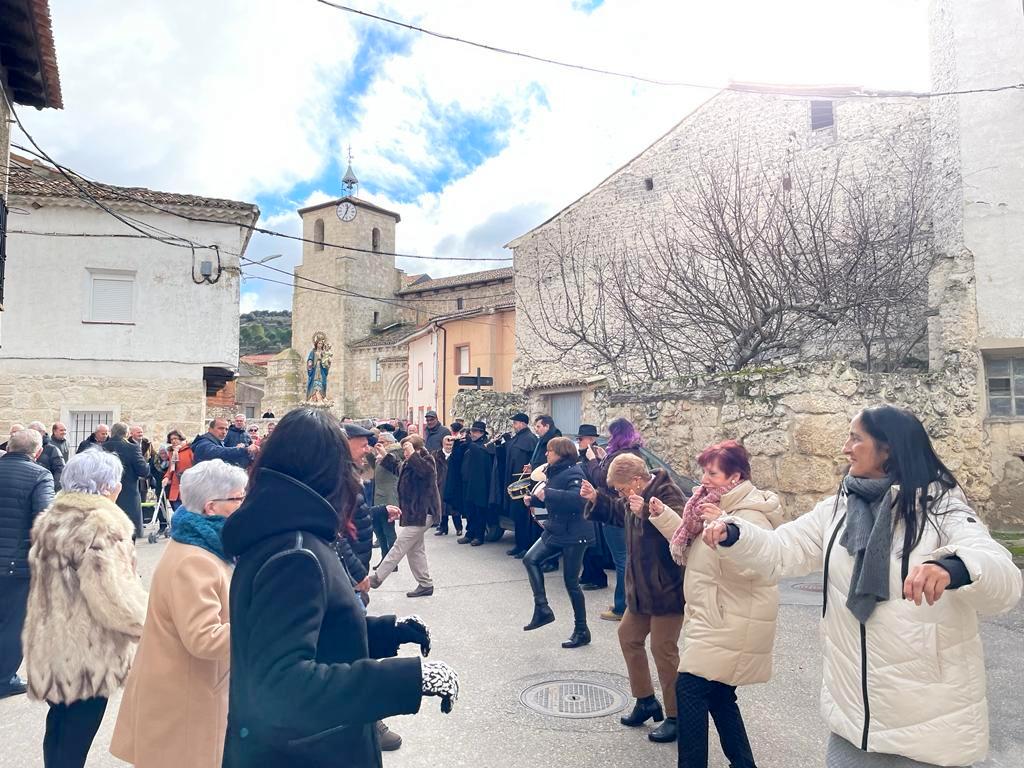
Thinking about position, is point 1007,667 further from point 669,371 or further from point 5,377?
point 5,377

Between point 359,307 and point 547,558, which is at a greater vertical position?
point 359,307

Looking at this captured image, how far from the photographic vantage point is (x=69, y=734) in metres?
3.13

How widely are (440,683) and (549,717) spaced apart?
2.61 metres

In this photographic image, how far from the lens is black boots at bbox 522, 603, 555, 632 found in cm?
588

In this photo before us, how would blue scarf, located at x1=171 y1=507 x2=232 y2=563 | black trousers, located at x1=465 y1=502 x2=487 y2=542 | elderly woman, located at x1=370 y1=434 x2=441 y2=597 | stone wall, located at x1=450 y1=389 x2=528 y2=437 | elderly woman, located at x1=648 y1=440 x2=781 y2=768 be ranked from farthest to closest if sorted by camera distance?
1. stone wall, located at x1=450 y1=389 x2=528 y2=437
2. black trousers, located at x1=465 y1=502 x2=487 y2=542
3. elderly woman, located at x1=370 y1=434 x2=441 y2=597
4. elderly woman, located at x1=648 y1=440 x2=781 y2=768
5. blue scarf, located at x1=171 y1=507 x2=232 y2=563

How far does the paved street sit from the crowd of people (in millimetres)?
323

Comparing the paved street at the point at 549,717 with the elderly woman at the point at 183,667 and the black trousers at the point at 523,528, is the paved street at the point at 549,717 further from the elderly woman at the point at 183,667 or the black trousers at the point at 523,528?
the black trousers at the point at 523,528

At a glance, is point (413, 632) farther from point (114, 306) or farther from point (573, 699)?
point (114, 306)

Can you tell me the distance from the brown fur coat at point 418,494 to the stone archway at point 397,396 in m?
34.5

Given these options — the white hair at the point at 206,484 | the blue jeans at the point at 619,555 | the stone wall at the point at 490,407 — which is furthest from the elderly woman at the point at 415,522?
the stone wall at the point at 490,407

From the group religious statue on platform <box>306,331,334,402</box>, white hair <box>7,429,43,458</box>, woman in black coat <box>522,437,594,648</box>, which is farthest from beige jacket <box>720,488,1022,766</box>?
religious statue on platform <box>306,331,334,402</box>

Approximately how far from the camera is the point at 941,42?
10164 mm

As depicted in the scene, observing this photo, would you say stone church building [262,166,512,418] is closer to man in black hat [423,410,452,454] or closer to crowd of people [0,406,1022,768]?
man in black hat [423,410,452,454]

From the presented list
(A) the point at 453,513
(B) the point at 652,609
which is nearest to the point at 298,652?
(B) the point at 652,609
